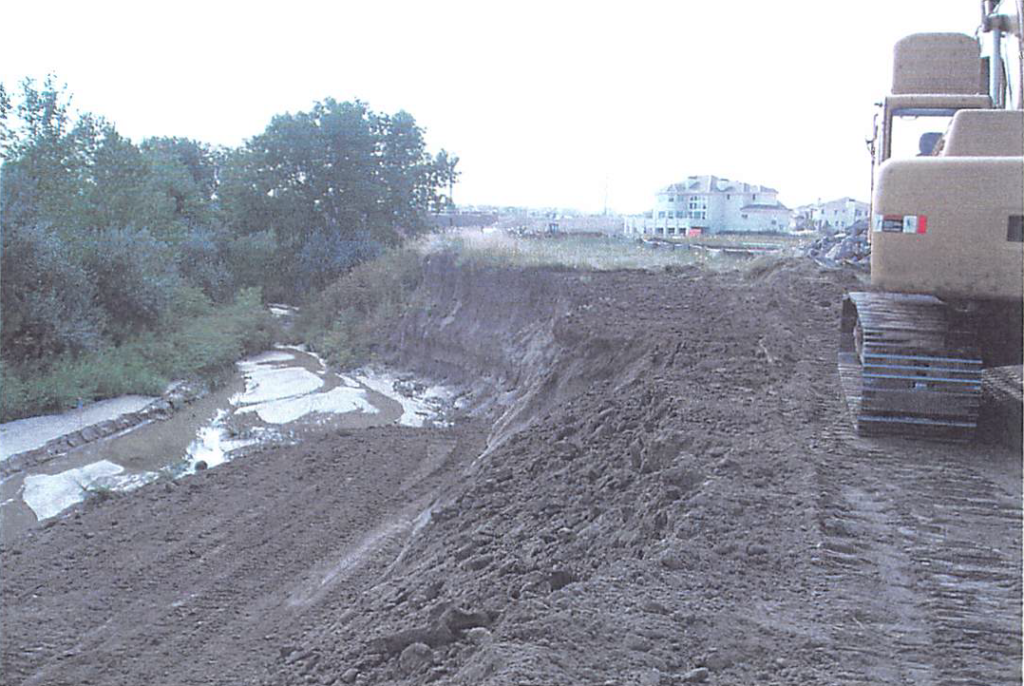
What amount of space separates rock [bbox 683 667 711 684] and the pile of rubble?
15141 millimetres

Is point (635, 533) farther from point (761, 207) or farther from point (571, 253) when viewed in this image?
point (761, 207)

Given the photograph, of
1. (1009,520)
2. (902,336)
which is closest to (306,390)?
(902,336)

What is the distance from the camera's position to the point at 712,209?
6506 cm

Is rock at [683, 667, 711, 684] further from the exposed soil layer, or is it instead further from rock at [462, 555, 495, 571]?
rock at [462, 555, 495, 571]

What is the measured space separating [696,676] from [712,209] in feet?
208

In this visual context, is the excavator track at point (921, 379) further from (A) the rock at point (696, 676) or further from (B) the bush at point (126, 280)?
(B) the bush at point (126, 280)

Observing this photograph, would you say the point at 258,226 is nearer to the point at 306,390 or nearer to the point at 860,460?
the point at 306,390

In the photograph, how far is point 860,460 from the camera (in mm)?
6754

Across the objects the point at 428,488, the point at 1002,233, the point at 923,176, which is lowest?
the point at 428,488

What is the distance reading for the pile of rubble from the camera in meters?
19.6

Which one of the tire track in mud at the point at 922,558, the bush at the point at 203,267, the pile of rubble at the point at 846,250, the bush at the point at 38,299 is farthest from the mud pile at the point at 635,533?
the bush at the point at 203,267

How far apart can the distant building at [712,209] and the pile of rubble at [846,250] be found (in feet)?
121

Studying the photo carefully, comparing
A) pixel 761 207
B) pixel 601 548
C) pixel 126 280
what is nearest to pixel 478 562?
pixel 601 548

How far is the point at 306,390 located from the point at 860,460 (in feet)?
56.7
